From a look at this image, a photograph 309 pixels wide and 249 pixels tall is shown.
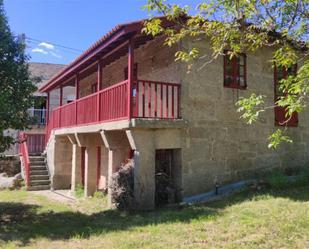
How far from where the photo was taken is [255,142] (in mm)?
11484

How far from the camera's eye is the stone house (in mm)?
9281

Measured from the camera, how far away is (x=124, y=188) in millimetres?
9219

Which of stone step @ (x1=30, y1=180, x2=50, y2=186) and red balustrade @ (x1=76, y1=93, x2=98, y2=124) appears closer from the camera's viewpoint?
red balustrade @ (x1=76, y1=93, x2=98, y2=124)

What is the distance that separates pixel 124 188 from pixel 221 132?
340 cm

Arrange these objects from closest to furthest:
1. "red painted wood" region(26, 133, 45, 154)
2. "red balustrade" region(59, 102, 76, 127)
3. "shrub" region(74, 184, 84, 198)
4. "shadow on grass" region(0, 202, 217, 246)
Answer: "shadow on grass" region(0, 202, 217, 246) → "shrub" region(74, 184, 84, 198) → "red balustrade" region(59, 102, 76, 127) → "red painted wood" region(26, 133, 45, 154)

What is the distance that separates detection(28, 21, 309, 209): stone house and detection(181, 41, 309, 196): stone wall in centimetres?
3

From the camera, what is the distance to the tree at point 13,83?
28.1ft

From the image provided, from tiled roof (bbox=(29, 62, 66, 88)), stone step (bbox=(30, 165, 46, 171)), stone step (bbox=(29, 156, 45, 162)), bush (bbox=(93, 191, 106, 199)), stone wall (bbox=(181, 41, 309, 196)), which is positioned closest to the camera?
stone wall (bbox=(181, 41, 309, 196))

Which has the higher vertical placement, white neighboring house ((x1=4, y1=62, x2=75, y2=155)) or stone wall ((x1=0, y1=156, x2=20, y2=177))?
white neighboring house ((x1=4, y1=62, x2=75, y2=155))

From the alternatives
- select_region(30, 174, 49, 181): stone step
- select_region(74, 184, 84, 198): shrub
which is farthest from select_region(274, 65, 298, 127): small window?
select_region(30, 174, 49, 181): stone step

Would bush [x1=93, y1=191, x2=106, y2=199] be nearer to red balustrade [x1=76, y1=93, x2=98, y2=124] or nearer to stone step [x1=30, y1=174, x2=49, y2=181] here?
red balustrade [x1=76, y1=93, x2=98, y2=124]

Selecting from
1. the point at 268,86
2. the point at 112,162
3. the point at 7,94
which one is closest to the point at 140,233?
the point at 112,162

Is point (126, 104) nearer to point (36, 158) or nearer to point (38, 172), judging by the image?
point (38, 172)

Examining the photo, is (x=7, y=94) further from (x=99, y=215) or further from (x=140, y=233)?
(x=140, y=233)
